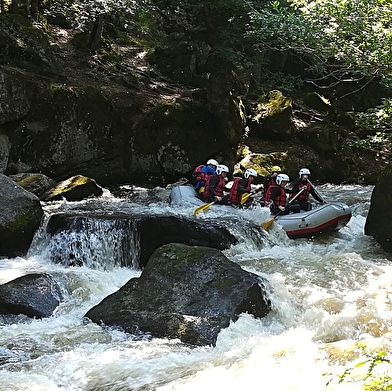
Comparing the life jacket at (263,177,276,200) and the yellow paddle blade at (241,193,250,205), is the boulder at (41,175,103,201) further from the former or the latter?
the life jacket at (263,177,276,200)

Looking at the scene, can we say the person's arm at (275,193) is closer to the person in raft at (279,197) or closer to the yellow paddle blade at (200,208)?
the person in raft at (279,197)

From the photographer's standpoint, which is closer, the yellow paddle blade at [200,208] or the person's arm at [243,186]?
the yellow paddle blade at [200,208]

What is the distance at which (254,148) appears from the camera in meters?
15.0

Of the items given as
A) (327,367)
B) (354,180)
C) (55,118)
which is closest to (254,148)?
(354,180)

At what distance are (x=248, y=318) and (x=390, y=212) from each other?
4560 millimetres

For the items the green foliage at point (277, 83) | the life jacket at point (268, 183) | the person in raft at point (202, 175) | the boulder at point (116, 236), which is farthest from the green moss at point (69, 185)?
the green foliage at point (277, 83)

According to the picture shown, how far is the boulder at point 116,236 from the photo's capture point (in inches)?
312

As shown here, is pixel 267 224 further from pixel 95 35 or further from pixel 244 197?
pixel 95 35

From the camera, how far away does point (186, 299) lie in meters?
5.56

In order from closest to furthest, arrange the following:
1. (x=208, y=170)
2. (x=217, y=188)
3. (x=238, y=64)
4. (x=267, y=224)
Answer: (x=267, y=224), (x=217, y=188), (x=208, y=170), (x=238, y=64)

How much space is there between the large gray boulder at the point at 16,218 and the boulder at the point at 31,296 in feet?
5.60

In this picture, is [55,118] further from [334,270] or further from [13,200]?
[334,270]

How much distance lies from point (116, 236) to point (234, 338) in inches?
143

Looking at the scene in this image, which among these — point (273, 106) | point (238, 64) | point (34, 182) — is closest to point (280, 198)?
point (238, 64)
